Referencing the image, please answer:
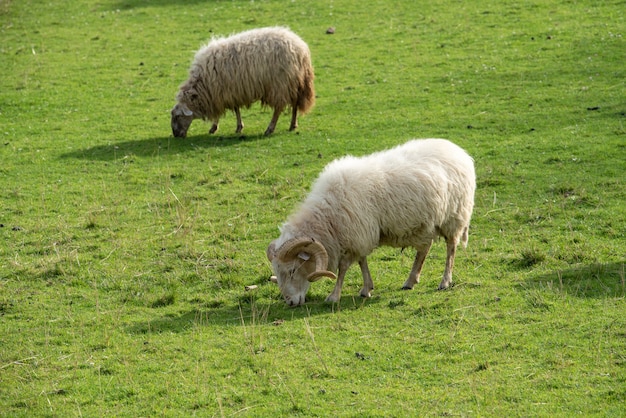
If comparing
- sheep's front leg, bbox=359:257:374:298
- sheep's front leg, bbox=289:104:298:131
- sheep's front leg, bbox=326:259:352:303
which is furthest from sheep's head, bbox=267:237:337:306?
sheep's front leg, bbox=289:104:298:131

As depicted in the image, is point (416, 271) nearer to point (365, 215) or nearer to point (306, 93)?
point (365, 215)

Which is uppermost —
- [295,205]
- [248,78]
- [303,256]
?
[248,78]

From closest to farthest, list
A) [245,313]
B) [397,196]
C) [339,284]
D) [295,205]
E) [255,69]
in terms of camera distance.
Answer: [245,313]
[397,196]
[339,284]
[295,205]
[255,69]

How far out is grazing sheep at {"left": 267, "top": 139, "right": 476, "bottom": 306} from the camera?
10.4 meters

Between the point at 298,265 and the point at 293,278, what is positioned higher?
the point at 298,265

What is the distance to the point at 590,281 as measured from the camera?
10406 millimetres

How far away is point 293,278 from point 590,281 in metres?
3.61

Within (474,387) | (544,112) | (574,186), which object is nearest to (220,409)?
(474,387)

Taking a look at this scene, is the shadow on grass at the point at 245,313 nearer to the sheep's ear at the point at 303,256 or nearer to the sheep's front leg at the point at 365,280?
the sheep's front leg at the point at 365,280

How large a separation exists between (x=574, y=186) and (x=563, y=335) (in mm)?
5596

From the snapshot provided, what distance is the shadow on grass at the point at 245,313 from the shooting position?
392 inches

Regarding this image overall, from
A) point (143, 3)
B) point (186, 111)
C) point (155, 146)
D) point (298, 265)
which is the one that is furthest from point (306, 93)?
point (143, 3)

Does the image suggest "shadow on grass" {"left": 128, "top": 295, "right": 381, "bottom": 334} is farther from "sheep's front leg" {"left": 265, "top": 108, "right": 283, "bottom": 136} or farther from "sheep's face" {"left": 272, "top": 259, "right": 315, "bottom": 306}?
"sheep's front leg" {"left": 265, "top": 108, "right": 283, "bottom": 136}

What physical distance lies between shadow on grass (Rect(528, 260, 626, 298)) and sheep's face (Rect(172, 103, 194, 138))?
10060 mm
